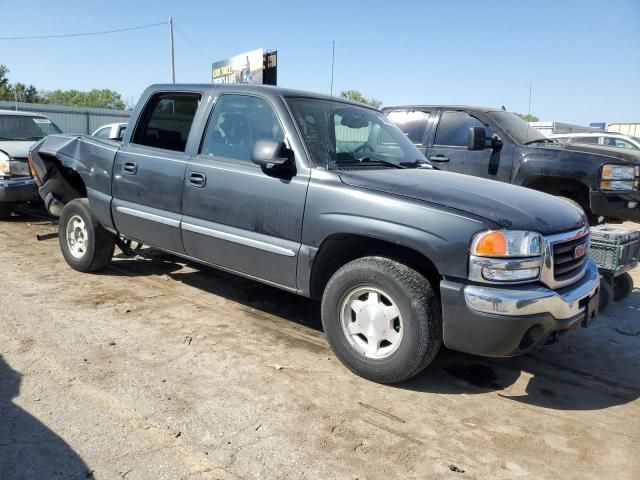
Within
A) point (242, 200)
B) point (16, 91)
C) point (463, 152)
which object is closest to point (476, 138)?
point (463, 152)

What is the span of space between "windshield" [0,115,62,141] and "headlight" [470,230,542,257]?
28.4ft

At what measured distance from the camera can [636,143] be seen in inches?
550

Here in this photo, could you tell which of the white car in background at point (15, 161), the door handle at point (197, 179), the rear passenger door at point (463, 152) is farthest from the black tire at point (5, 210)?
the rear passenger door at point (463, 152)

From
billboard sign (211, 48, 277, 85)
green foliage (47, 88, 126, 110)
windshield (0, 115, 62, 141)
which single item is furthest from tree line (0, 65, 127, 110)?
windshield (0, 115, 62, 141)

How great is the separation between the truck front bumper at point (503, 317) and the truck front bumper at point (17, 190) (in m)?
7.17

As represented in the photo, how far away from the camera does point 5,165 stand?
7.98m

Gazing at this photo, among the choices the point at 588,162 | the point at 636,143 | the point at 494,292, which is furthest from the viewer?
the point at 636,143

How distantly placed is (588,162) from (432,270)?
12.7 ft

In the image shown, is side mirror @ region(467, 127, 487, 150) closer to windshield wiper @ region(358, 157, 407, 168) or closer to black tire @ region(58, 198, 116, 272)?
windshield wiper @ region(358, 157, 407, 168)

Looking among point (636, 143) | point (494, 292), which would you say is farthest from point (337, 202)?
point (636, 143)

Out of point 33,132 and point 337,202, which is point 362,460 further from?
point 33,132

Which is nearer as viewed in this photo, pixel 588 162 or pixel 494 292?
pixel 494 292

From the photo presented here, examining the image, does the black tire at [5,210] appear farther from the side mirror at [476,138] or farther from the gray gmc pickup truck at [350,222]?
the side mirror at [476,138]

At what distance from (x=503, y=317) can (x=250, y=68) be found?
75.5ft
